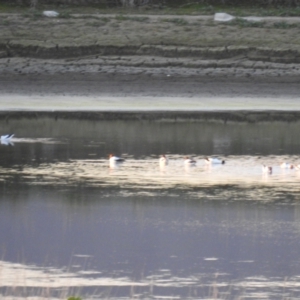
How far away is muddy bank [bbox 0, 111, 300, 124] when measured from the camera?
18.7 meters

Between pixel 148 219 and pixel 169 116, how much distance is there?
898 cm

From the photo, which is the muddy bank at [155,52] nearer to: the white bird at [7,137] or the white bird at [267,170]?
the white bird at [7,137]

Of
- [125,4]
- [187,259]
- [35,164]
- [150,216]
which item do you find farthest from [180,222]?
[125,4]

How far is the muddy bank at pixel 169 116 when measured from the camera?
1869 centimetres

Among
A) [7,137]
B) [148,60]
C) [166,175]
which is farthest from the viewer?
[148,60]

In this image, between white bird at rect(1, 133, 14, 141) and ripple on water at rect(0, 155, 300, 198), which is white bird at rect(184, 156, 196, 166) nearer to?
ripple on water at rect(0, 155, 300, 198)

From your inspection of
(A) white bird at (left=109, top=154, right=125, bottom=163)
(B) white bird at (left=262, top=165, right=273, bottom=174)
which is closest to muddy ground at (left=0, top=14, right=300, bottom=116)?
(A) white bird at (left=109, top=154, right=125, bottom=163)

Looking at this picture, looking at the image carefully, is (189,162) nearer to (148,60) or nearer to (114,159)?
(114,159)

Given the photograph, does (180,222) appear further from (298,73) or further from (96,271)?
(298,73)

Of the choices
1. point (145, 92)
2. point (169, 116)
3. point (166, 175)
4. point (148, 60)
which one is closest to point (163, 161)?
point (166, 175)

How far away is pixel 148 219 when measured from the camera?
404 inches

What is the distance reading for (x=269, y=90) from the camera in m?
21.8

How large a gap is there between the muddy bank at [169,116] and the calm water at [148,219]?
2.17 m

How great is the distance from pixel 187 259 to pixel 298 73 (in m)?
14.5
